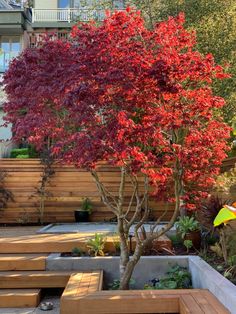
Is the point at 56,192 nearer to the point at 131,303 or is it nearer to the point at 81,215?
the point at 81,215

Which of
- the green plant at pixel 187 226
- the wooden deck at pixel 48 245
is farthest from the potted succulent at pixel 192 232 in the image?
the wooden deck at pixel 48 245

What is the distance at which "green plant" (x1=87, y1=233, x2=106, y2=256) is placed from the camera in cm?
644

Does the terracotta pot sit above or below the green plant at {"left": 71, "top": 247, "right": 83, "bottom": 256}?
above

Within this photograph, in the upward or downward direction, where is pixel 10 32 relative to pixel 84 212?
upward

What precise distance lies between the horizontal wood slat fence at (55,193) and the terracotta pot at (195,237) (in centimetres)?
332

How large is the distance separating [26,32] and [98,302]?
1750 cm

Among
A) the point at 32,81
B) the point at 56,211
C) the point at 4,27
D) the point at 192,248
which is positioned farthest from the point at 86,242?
the point at 4,27

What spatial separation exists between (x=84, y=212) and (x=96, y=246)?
3789mm

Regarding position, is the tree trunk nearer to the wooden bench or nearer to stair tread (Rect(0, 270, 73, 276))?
the wooden bench

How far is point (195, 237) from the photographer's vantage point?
6934mm

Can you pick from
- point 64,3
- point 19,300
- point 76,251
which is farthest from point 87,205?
point 64,3

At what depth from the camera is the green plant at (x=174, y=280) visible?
17.9 feet

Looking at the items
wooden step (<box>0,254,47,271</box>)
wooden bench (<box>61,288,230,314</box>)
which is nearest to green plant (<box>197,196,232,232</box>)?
wooden bench (<box>61,288,230,314</box>)

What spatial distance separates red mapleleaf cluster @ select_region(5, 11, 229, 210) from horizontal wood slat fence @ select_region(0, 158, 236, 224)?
509cm
